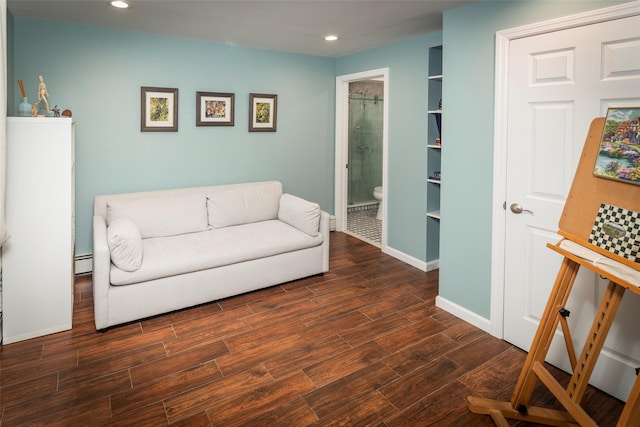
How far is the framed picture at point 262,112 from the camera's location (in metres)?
4.70

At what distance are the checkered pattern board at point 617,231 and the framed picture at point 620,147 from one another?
136 mm

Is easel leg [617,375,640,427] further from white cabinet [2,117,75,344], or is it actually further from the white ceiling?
white cabinet [2,117,75,344]

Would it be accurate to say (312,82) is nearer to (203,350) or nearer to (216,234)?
(216,234)

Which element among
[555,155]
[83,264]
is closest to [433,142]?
[555,155]

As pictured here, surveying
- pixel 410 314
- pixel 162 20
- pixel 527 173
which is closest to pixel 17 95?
pixel 162 20

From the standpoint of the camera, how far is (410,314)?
3.21 metres

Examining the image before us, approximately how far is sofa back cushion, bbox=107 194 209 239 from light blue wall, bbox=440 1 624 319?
2.33 metres

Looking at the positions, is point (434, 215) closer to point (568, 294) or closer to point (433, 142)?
point (433, 142)

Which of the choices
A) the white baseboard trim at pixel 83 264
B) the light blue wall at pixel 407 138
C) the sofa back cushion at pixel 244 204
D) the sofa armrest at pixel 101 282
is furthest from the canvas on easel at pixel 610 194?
the white baseboard trim at pixel 83 264

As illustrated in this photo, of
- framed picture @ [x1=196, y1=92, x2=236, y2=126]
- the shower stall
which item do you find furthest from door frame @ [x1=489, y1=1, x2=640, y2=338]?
the shower stall

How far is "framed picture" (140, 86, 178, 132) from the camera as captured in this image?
4047 millimetres

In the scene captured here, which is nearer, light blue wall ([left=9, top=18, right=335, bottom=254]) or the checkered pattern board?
the checkered pattern board

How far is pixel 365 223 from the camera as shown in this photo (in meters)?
6.14

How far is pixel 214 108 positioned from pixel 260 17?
139cm
